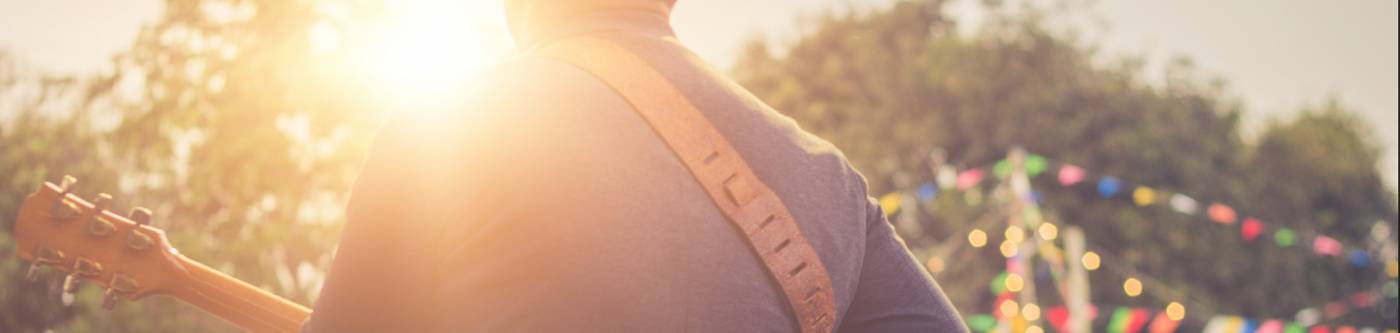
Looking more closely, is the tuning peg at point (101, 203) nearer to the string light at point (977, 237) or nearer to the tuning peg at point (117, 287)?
the tuning peg at point (117, 287)

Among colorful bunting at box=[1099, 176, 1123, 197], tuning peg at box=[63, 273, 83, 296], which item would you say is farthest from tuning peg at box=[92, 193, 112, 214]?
colorful bunting at box=[1099, 176, 1123, 197]

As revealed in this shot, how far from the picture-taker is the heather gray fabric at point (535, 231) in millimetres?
1292

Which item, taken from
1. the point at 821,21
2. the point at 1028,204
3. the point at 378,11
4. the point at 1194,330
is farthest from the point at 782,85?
the point at 378,11

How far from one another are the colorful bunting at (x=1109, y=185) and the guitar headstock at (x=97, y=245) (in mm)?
20949

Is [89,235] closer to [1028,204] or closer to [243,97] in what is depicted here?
[243,97]

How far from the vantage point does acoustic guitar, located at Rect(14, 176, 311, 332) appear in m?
1.88

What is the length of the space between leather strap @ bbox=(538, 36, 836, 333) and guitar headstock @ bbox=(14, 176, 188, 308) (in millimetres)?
876

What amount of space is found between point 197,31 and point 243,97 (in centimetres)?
80

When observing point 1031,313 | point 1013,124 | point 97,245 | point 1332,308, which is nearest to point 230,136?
point 97,245

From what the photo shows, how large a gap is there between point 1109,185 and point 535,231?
22031mm

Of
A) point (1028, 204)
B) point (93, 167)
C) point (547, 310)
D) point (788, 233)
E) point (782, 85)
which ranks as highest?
point (782, 85)

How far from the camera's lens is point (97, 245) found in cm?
198

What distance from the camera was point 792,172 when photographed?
4.98 ft

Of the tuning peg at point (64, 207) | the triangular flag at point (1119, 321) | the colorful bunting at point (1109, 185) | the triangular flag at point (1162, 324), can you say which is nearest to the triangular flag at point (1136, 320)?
the triangular flag at point (1119, 321)
